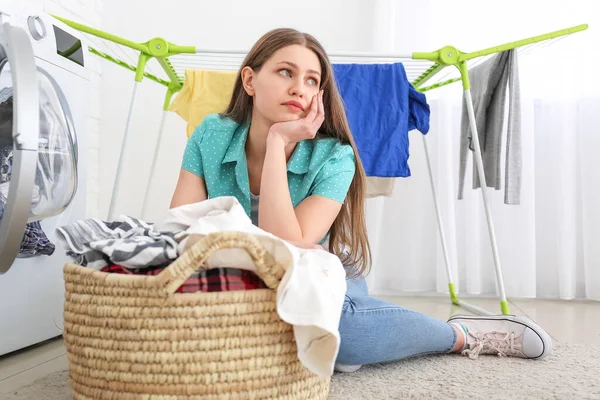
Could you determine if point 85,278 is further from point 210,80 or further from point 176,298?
point 210,80

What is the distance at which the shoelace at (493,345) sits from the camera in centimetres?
137

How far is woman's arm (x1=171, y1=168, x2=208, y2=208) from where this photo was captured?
53.9 inches

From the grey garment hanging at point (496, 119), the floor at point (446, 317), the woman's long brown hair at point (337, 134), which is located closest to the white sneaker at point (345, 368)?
the woman's long brown hair at point (337, 134)

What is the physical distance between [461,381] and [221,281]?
58cm

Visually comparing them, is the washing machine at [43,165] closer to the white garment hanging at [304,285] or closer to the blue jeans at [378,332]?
the white garment hanging at [304,285]

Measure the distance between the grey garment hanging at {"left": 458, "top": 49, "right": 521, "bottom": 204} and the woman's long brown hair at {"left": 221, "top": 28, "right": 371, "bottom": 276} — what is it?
653mm

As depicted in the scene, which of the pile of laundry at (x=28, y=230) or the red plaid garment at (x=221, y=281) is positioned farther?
the pile of laundry at (x=28, y=230)

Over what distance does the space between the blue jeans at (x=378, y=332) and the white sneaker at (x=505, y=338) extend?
5.7 inches

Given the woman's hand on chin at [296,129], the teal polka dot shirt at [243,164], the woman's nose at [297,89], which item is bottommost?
the teal polka dot shirt at [243,164]

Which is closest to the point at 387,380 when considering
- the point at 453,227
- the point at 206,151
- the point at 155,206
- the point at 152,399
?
the point at 152,399

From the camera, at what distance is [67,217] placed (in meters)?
1.50

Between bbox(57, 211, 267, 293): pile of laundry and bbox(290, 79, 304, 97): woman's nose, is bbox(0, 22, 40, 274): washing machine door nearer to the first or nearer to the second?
bbox(57, 211, 267, 293): pile of laundry

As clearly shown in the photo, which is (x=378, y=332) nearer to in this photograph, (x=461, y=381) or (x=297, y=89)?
(x=461, y=381)

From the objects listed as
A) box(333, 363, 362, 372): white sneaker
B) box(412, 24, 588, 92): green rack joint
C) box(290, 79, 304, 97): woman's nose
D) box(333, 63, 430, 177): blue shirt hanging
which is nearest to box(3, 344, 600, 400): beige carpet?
box(333, 363, 362, 372): white sneaker
